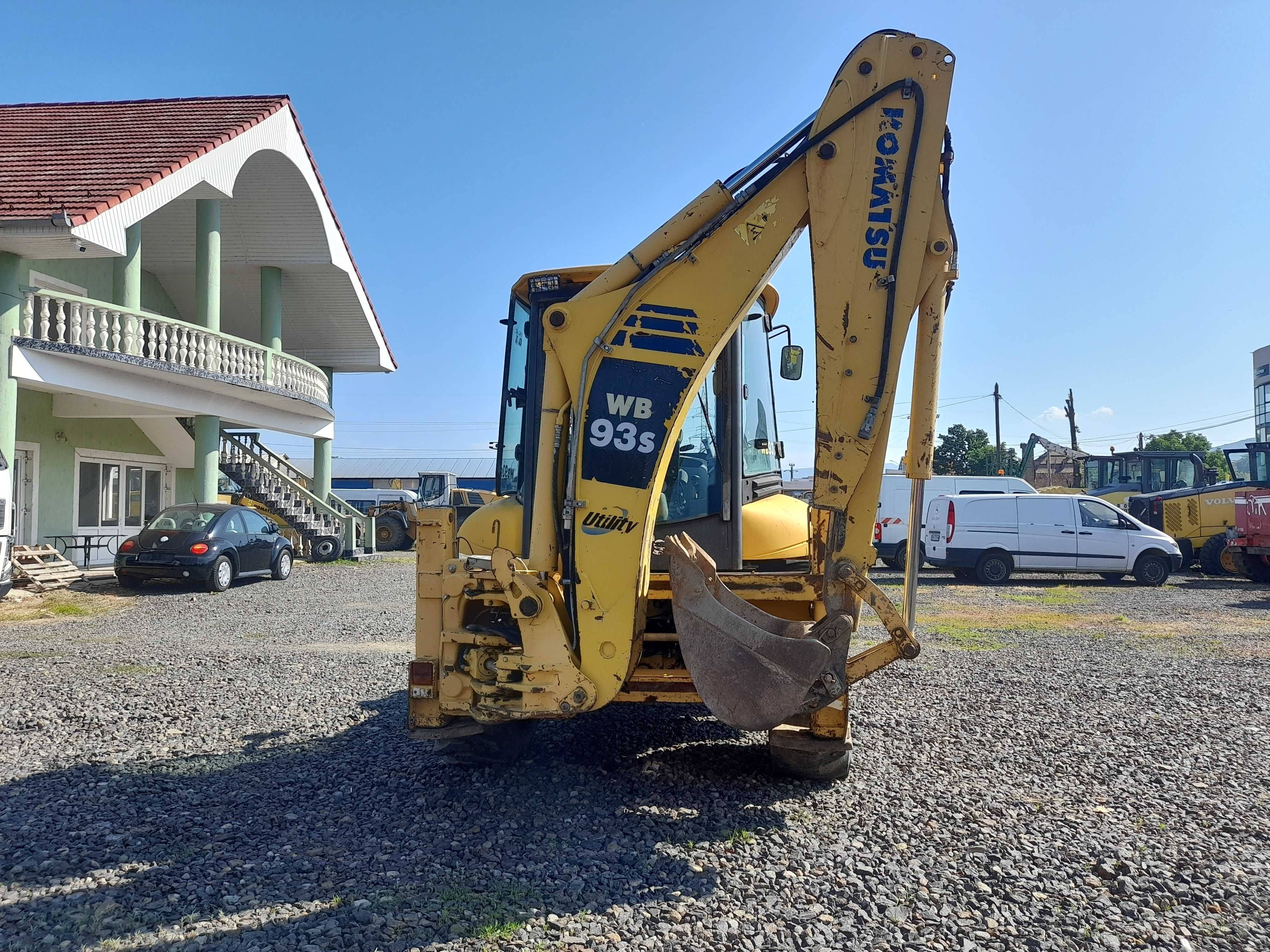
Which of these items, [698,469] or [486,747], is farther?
[698,469]

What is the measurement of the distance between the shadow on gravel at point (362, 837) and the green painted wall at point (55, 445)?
46.8 ft

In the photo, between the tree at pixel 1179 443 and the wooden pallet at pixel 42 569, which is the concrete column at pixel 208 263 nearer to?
the wooden pallet at pixel 42 569

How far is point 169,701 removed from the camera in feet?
22.9

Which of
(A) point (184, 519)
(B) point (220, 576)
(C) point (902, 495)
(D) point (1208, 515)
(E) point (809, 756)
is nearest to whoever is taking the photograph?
(E) point (809, 756)

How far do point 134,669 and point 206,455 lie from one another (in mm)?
10405

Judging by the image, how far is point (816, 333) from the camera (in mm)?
4148

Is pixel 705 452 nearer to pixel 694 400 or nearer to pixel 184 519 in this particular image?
pixel 694 400

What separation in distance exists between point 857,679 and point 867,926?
1110 mm

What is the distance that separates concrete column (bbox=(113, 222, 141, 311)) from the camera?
15.6 metres

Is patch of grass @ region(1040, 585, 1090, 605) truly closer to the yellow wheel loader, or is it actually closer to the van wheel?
the van wheel

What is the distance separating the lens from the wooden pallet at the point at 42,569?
13836mm

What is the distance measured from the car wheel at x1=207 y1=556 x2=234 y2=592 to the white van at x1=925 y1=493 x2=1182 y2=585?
13.6 metres

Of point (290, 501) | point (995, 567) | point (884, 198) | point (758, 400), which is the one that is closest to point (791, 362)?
point (758, 400)

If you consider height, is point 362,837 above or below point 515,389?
below
